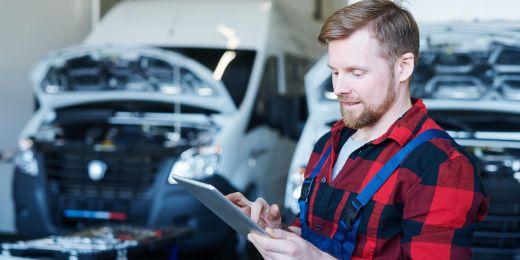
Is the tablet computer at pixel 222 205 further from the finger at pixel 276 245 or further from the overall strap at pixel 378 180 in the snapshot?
the overall strap at pixel 378 180

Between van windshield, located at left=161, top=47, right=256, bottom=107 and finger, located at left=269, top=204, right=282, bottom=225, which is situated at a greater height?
finger, located at left=269, top=204, right=282, bottom=225

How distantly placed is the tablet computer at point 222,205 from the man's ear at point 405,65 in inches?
21.3

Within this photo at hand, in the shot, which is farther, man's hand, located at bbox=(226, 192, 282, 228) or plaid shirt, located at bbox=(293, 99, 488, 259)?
man's hand, located at bbox=(226, 192, 282, 228)

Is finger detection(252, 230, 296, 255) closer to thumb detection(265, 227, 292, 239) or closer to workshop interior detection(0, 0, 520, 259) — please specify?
thumb detection(265, 227, 292, 239)

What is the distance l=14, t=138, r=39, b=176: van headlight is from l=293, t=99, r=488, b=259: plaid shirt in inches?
176

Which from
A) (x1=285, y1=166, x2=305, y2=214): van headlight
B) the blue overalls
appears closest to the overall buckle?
the blue overalls

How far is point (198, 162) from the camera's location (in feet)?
19.7

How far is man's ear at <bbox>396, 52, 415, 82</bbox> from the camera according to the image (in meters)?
2.05

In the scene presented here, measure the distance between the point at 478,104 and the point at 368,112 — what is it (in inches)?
131

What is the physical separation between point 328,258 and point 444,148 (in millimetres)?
405

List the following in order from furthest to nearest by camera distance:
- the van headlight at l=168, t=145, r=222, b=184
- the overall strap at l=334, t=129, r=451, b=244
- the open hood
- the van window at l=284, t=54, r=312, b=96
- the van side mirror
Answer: the van window at l=284, t=54, r=312, b=96, the open hood, the van headlight at l=168, t=145, r=222, b=184, the van side mirror, the overall strap at l=334, t=129, r=451, b=244

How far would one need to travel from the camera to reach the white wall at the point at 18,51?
7.95 meters

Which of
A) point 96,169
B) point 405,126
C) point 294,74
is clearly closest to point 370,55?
point 405,126

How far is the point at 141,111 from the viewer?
666 cm
